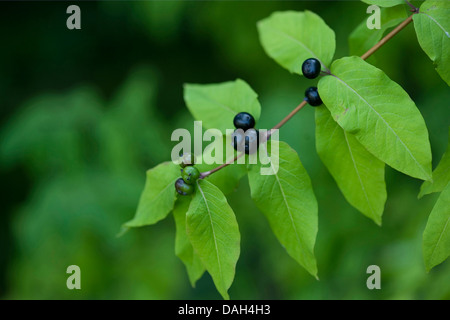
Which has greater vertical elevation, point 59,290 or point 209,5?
point 209,5

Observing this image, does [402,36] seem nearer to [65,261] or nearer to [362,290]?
[362,290]

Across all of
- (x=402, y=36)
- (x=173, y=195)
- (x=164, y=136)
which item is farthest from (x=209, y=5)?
(x=173, y=195)

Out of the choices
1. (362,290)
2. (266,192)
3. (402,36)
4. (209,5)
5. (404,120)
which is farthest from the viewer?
(209,5)

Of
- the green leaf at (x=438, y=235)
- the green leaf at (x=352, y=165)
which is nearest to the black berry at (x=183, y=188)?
the green leaf at (x=352, y=165)

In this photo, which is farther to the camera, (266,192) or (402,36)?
(402,36)

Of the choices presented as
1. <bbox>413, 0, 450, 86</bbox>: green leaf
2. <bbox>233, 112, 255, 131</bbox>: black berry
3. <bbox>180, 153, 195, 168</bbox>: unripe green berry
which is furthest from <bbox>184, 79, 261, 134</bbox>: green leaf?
<bbox>413, 0, 450, 86</bbox>: green leaf

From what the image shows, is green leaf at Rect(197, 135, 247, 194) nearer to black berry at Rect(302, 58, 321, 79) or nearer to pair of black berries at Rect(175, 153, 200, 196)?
pair of black berries at Rect(175, 153, 200, 196)

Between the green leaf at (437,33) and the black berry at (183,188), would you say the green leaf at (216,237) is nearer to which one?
the black berry at (183,188)

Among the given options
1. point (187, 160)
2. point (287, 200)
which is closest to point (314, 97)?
point (287, 200)
